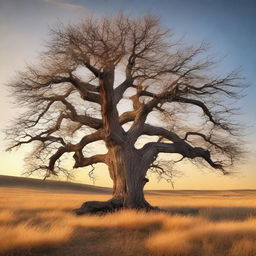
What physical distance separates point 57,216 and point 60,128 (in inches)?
213

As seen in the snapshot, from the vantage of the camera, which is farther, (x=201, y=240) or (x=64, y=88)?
(x=64, y=88)

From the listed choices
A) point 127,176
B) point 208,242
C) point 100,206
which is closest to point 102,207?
point 100,206

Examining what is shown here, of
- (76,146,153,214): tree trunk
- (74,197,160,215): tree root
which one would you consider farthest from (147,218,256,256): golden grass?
(76,146,153,214): tree trunk

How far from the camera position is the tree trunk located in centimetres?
1784

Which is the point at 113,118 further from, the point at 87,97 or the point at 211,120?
the point at 211,120

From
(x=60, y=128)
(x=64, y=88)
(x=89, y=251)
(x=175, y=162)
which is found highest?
(x=64, y=88)

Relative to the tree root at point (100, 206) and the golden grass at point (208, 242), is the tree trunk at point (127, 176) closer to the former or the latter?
the tree root at point (100, 206)

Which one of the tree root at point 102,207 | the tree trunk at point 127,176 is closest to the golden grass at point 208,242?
the tree root at point 102,207

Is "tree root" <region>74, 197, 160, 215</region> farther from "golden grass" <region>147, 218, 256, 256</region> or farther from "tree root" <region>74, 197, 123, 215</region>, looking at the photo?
"golden grass" <region>147, 218, 256, 256</region>

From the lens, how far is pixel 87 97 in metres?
18.0

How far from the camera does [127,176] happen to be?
18.0 metres

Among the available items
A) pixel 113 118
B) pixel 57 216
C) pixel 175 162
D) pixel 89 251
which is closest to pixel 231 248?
pixel 89 251

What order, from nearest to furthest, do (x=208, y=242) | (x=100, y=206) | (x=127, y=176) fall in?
1. (x=208, y=242)
2. (x=100, y=206)
3. (x=127, y=176)

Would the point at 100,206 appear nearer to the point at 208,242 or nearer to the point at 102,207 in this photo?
the point at 102,207
